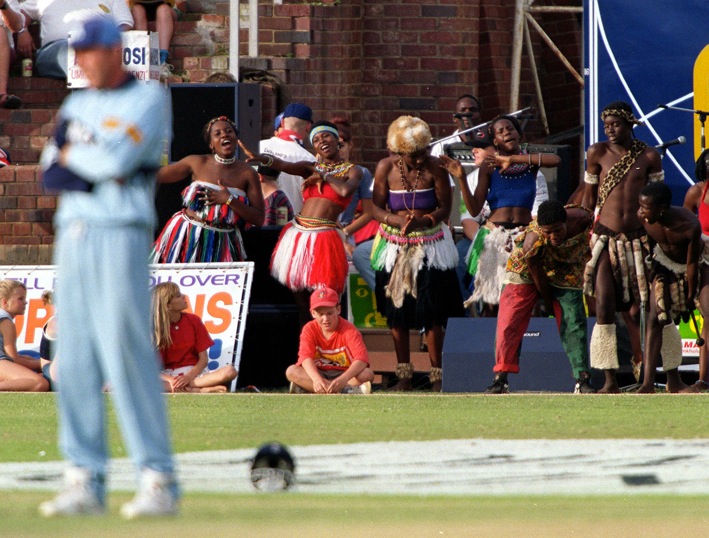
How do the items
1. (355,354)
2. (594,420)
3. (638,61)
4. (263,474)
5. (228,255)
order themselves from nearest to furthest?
(263,474), (594,420), (355,354), (228,255), (638,61)

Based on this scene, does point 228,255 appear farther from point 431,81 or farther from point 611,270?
point 431,81

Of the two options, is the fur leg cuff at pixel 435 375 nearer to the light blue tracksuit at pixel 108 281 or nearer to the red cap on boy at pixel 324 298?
the red cap on boy at pixel 324 298

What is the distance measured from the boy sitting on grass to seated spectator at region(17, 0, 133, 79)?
4.64 m

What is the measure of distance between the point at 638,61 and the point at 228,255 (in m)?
3.96

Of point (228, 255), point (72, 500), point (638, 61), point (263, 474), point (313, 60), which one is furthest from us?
point (313, 60)

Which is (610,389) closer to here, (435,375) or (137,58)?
(435,375)

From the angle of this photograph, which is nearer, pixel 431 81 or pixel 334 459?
pixel 334 459

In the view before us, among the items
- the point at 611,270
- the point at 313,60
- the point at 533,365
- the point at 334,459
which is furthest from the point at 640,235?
the point at 313,60

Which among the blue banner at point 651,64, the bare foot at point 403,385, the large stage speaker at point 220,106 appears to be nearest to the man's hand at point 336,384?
the bare foot at point 403,385

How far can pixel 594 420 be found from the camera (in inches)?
347

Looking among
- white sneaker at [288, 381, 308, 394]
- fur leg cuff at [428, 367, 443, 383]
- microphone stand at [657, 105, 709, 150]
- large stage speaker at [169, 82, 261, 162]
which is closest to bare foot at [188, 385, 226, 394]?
white sneaker at [288, 381, 308, 394]

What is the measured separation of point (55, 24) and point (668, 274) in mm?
6810

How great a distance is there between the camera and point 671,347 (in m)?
11.0

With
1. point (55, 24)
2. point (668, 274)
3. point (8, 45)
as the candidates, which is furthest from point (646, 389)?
point (55, 24)
